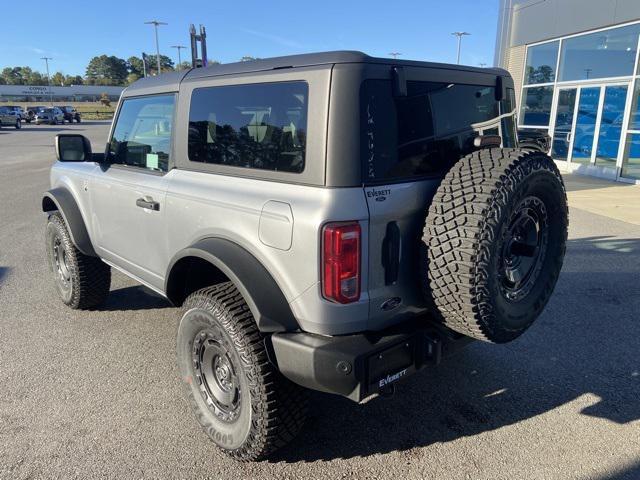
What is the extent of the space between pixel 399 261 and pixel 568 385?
74.1 inches

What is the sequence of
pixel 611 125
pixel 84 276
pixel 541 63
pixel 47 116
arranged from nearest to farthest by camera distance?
pixel 84 276
pixel 611 125
pixel 541 63
pixel 47 116

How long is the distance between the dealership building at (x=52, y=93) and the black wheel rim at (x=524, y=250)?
96.6 meters

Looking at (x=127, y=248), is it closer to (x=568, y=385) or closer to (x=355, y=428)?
(x=355, y=428)

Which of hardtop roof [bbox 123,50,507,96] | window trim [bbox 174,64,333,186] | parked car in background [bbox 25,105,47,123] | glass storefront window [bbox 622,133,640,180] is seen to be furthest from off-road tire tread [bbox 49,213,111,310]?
parked car in background [bbox 25,105,47,123]

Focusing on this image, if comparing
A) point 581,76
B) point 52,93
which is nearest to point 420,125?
point 581,76

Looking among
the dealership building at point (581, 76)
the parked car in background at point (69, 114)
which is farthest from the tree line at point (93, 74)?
the dealership building at point (581, 76)

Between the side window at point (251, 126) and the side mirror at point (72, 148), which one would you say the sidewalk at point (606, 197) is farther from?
the side mirror at point (72, 148)

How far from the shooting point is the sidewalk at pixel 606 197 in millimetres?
8581

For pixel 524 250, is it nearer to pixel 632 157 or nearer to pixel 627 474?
pixel 627 474

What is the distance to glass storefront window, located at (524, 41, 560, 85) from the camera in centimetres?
1471

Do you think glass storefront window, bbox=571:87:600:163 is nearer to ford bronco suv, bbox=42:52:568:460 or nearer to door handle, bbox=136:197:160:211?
ford bronco suv, bbox=42:52:568:460

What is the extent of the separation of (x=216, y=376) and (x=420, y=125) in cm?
174

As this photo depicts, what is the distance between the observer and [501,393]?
3189 mm

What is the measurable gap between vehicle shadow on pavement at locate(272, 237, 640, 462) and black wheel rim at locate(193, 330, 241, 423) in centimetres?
41
